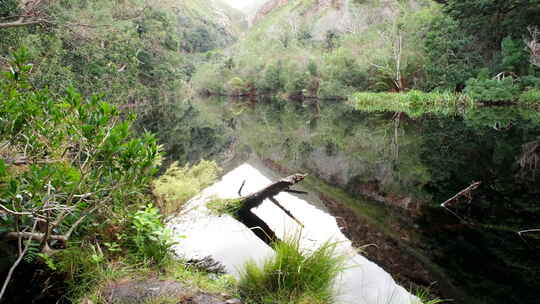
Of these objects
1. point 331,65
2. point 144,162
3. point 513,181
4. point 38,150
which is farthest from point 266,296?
point 331,65

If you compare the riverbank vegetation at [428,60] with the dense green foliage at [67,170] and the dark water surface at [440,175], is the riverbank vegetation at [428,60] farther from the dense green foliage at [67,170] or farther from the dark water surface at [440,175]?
the dense green foliage at [67,170]

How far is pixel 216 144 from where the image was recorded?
46.9ft

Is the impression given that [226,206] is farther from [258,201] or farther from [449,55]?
[449,55]

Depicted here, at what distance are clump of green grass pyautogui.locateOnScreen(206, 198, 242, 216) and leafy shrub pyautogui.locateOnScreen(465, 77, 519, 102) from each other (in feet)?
75.9

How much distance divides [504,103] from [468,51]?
20.2ft

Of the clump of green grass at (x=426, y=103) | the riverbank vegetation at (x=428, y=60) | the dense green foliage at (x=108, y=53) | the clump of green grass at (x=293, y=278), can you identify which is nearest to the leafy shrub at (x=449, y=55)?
the riverbank vegetation at (x=428, y=60)

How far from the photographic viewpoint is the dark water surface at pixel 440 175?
419cm

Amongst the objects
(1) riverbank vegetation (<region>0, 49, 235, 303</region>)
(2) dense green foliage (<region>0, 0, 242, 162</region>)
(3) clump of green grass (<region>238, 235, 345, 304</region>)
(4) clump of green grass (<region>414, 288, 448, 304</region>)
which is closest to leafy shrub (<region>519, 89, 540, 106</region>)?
(2) dense green foliage (<region>0, 0, 242, 162</region>)

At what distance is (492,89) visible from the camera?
22.6 metres

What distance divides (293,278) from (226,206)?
3.17 meters

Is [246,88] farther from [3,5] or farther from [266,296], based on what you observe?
[266,296]

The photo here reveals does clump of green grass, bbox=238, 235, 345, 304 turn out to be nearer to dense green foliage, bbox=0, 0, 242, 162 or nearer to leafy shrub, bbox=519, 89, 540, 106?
dense green foliage, bbox=0, 0, 242, 162

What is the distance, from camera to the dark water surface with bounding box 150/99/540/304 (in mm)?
4191

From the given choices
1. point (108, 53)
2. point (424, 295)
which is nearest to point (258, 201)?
point (424, 295)
